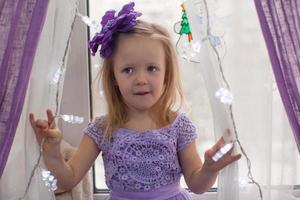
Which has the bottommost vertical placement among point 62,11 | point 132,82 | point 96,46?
point 132,82

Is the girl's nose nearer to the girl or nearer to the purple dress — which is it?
the girl

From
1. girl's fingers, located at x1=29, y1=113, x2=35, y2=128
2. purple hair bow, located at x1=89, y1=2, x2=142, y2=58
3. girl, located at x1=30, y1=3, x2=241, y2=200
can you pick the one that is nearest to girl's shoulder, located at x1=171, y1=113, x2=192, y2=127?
girl, located at x1=30, y1=3, x2=241, y2=200

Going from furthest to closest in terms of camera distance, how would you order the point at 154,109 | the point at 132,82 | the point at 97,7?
the point at 97,7 < the point at 154,109 < the point at 132,82

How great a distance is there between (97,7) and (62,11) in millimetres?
205

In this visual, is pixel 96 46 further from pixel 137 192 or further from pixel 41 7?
pixel 137 192

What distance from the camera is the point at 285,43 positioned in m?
1.02

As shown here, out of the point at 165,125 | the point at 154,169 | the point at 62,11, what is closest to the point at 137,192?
the point at 154,169

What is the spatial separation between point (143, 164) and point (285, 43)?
1.46 feet

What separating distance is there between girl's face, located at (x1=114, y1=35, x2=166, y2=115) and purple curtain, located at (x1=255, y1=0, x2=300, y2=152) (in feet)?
0.85

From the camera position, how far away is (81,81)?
122cm

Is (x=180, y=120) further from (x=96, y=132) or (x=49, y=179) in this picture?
(x=49, y=179)

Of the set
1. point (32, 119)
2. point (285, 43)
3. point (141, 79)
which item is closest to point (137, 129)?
point (141, 79)

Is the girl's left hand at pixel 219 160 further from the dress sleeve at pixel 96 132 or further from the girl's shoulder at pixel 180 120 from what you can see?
the dress sleeve at pixel 96 132

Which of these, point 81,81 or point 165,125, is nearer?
point 165,125
